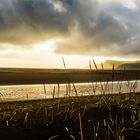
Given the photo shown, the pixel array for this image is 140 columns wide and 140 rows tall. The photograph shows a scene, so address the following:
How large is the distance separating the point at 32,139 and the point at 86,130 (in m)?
0.81

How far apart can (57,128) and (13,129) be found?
1.98 ft

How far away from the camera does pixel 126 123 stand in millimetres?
5676

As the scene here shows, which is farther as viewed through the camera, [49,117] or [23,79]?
[23,79]

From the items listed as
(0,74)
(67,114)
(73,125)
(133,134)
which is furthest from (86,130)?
(0,74)

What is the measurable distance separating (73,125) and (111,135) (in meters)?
0.65

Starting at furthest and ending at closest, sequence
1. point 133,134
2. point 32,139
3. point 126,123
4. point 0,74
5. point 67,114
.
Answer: point 0,74, point 67,114, point 126,123, point 133,134, point 32,139

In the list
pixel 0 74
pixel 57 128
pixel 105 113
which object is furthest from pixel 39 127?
pixel 0 74

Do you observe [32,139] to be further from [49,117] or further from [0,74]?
[0,74]

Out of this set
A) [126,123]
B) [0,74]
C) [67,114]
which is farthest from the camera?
[0,74]

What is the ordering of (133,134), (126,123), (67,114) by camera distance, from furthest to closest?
(67,114), (126,123), (133,134)

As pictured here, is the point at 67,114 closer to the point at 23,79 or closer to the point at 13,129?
the point at 13,129

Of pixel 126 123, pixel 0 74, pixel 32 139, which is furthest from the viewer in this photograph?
pixel 0 74

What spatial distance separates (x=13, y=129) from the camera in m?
5.20

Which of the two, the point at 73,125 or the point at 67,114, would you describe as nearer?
the point at 73,125
